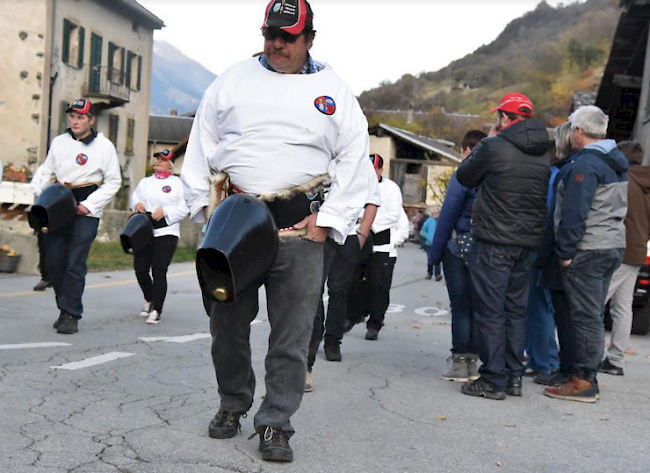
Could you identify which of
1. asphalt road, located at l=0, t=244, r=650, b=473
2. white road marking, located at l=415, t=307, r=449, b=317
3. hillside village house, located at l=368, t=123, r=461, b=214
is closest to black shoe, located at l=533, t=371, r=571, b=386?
asphalt road, located at l=0, t=244, r=650, b=473

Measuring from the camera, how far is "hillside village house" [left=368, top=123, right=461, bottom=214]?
67.4 metres

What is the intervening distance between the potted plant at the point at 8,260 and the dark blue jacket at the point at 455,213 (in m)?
9.37

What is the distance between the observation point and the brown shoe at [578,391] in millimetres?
6699

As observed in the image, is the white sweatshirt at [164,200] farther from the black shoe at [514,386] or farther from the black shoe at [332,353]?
the black shoe at [514,386]

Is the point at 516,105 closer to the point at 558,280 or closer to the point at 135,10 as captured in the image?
the point at 558,280

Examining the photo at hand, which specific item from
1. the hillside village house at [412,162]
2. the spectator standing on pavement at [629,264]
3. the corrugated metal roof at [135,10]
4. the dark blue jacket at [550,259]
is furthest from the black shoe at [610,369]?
the hillside village house at [412,162]

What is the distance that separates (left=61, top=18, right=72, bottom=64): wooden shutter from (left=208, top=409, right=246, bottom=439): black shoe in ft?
117

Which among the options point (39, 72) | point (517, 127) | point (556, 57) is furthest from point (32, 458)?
point (556, 57)

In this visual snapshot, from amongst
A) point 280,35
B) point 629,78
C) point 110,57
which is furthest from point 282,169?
point 110,57

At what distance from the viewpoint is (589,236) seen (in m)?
6.84

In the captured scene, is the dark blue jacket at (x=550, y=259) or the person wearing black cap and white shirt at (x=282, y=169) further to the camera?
the dark blue jacket at (x=550, y=259)

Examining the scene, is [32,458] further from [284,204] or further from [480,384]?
[480,384]

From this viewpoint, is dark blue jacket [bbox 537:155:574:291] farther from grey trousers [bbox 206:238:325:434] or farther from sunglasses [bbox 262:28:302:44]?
sunglasses [bbox 262:28:302:44]

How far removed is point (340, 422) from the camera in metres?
5.43
